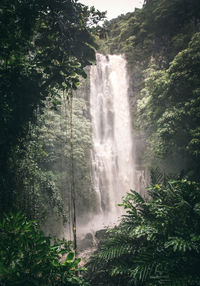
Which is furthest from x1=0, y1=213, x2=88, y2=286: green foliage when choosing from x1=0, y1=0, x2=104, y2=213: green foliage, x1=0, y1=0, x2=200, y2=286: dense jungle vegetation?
x1=0, y1=0, x2=104, y2=213: green foliage

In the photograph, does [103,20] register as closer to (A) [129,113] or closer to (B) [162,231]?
(B) [162,231]

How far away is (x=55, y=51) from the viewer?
3143mm

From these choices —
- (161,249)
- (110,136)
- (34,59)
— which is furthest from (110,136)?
(161,249)

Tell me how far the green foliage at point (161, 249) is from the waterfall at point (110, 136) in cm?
915

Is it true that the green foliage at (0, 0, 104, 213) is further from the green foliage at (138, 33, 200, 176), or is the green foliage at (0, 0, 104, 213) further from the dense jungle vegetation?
the green foliage at (138, 33, 200, 176)

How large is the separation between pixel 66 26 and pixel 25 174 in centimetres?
381

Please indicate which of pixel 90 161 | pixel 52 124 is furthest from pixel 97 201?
pixel 52 124

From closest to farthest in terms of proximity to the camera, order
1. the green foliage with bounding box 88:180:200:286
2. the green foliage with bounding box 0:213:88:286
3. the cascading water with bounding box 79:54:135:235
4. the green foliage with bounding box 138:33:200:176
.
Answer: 1. the green foliage with bounding box 0:213:88:286
2. the green foliage with bounding box 88:180:200:286
3. the green foliage with bounding box 138:33:200:176
4. the cascading water with bounding box 79:54:135:235

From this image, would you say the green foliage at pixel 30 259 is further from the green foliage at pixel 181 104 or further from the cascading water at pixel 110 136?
the cascading water at pixel 110 136

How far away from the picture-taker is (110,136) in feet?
49.1

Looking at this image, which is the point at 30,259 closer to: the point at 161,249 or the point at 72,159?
the point at 161,249

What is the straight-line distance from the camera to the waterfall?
42.9ft

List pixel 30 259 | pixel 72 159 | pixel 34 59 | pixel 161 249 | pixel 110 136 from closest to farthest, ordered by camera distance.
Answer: pixel 30 259 → pixel 161 249 → pixel 34 59 → pixel 72 159 → pixel 110 136

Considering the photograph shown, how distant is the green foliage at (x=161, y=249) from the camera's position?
2326 mm
